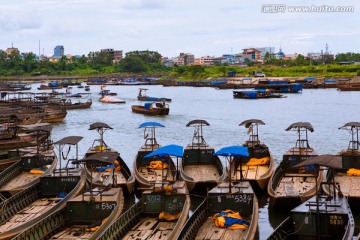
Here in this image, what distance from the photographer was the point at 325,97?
85562 millimetres

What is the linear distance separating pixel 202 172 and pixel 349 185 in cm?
687

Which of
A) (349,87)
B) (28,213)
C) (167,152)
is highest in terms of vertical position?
(349,87)

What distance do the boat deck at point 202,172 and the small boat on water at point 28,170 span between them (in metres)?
6.53

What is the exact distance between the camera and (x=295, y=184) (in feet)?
71.8

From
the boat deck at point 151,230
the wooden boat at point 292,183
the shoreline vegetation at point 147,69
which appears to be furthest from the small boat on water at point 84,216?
the shoreline vegetation at point 147,69

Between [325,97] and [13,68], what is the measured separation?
106665mm

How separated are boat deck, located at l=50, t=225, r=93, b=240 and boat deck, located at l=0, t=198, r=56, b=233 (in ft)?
4.96

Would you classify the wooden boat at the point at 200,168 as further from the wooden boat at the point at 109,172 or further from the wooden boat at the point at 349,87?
the wooden boat at the point at 349,87

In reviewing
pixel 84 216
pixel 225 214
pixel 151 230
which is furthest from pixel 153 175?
pixel 225 214

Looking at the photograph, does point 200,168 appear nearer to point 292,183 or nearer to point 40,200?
point 292,183

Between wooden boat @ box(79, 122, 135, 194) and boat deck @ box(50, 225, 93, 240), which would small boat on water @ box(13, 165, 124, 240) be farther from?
wooden boat @ box(79, 122, 135, 194)

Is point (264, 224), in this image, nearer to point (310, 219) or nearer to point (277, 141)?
point (310, 219)

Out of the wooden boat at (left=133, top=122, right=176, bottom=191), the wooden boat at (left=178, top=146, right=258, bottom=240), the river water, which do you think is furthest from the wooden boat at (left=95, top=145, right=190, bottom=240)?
the river water

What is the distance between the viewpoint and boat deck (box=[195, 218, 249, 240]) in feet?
50.3
